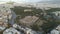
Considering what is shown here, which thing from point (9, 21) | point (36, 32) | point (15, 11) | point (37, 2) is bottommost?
point (36, 32)

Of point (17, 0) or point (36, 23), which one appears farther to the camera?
point (17, 0)

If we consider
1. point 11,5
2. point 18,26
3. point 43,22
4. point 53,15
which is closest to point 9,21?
point 18,26

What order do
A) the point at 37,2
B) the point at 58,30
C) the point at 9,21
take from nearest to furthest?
the point at 58,30, the point at 9,21, the point at 37,2

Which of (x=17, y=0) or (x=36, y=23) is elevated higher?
(x=17, y=0)

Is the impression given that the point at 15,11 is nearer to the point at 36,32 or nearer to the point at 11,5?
the point at 11,5

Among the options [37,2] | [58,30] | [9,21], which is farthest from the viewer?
[37,2]

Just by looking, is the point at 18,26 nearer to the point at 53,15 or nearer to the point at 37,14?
the point at 37,14
